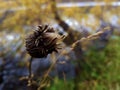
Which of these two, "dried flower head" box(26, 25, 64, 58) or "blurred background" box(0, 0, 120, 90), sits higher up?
"dried flower head" box(26, 25, 64, 58)

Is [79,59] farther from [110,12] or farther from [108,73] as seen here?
[110,12]

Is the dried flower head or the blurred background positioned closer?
the dried flower head

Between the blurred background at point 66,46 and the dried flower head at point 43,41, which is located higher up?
the dried flower head at point 43,41

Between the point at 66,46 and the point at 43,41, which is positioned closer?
the point at 43,41

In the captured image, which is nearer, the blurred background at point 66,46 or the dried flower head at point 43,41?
the dried flower head at point 43,41

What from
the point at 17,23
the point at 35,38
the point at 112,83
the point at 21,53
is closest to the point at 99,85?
the point at 112,83

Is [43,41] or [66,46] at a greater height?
[43,41]
